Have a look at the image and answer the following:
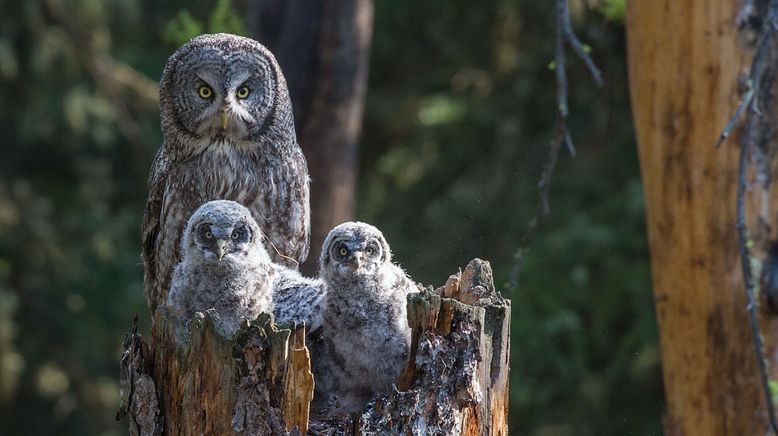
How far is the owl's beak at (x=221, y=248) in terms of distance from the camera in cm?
385

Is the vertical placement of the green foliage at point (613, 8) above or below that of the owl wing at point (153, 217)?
above

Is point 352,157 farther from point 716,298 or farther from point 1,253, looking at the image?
point 1,253

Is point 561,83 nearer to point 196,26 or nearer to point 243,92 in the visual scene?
point 243,92

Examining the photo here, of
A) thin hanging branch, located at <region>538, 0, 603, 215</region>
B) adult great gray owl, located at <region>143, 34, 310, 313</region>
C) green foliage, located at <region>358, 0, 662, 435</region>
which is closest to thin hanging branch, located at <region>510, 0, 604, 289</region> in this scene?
thin hanging branch, located at <region>538, 0, 603, 215</region>

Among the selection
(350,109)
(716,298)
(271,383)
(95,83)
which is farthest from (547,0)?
(271,383)

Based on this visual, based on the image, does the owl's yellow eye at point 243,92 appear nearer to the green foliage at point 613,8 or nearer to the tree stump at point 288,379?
the tree stump at point 288,379

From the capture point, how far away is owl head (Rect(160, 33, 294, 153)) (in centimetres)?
455

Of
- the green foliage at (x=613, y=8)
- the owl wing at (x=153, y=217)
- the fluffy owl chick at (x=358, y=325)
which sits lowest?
the fluffy owl chick at (x=358, y=325)

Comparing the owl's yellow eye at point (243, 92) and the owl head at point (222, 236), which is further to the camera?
the owl's yellow eye at point (243, 92)

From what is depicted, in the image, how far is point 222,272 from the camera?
12.7 feet

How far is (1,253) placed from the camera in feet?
36.6

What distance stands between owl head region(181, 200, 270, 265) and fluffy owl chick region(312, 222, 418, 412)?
0.31 m

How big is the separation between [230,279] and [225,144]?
0.90 meters

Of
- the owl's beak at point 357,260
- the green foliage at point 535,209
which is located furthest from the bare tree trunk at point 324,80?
the owl's beak at point 357,260
